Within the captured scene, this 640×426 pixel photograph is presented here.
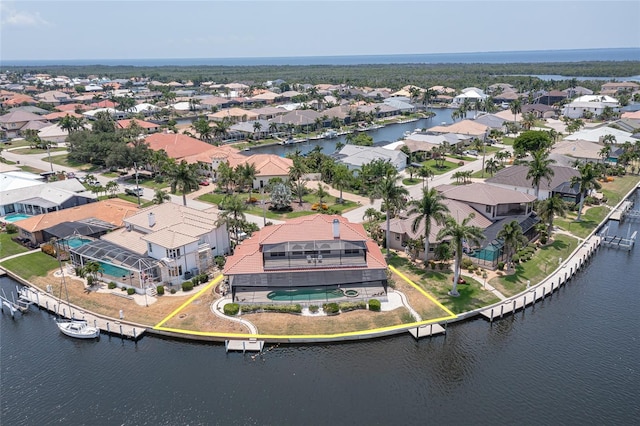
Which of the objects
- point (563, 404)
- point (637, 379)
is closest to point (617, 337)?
point (637, 379)

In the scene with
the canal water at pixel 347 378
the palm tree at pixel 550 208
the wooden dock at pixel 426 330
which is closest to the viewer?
the canal water at pixel 347 378

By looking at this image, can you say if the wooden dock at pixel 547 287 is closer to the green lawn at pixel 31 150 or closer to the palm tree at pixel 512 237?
the palm tree at pixel 512 237

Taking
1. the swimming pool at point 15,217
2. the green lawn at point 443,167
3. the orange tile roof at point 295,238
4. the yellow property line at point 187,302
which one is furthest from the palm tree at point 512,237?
the swimming pool at point 15,217

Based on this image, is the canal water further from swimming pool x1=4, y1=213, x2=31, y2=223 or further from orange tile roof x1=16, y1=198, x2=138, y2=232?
swimming pool x1=4, y1=213, x2=31, y2=223

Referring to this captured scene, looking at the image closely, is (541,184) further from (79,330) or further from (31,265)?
(31,265)

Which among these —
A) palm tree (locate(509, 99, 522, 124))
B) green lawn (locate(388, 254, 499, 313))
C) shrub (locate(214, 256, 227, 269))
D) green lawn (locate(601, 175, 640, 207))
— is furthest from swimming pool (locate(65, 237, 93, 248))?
palm tree (locate(509, 99, 522, 124))

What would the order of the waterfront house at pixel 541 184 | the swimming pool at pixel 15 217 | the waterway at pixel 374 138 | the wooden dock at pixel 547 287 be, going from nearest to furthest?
the wooden dock at pixel 547 287 < the swimming pool at pixel 15 217 < the waterfront house at pixel 541 184 < the waterway at pixel 374 138

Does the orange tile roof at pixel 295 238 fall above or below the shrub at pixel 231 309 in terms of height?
above

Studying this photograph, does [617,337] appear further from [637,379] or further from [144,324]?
[144,324]
